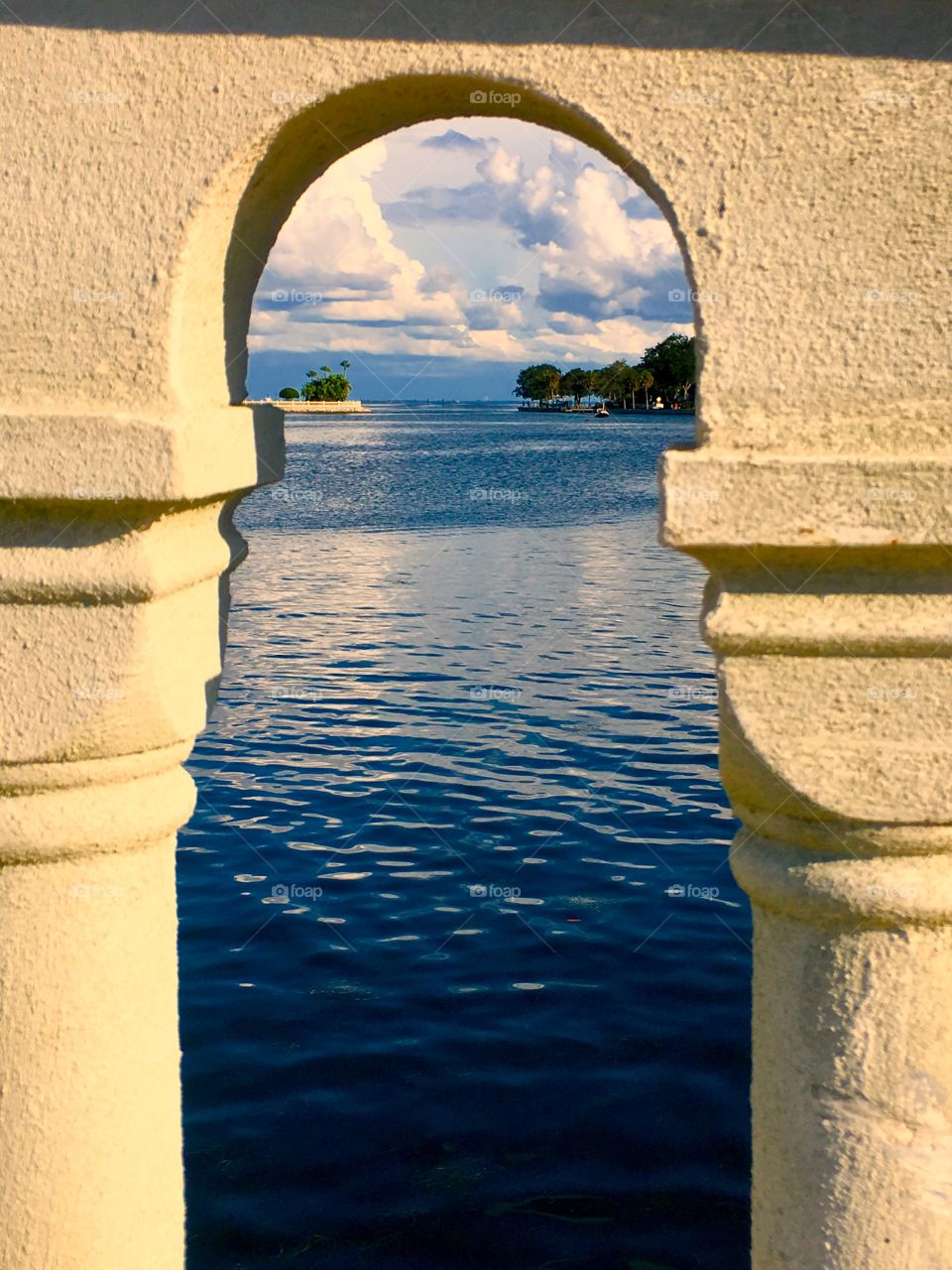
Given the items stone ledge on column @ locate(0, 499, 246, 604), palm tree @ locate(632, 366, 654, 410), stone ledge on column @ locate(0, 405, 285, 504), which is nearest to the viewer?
stone ledge on column @ locate(0, 405, 285, 504)

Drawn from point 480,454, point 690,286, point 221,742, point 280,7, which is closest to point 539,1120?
point 690,286

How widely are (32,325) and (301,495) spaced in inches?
2453

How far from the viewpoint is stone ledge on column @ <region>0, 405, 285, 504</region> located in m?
3.16

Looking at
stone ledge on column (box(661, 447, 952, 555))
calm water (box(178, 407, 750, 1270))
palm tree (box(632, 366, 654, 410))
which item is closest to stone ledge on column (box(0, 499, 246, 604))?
stone ledge on column (box(661, 447, 952, 555))

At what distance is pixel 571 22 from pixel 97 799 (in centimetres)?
233

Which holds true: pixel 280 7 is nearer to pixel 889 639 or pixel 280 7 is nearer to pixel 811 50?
pixel 811 50

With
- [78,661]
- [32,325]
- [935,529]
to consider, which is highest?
[32,325]

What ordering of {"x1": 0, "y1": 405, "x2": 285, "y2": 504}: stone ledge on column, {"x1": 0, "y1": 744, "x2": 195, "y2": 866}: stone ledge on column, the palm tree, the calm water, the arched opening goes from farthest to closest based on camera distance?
the palm tree < the calm water < the arched opening < {"x1": 0, "y1": 744, "x2": 195, "y2": 866}: stone ledge on column < {"x1": 0, "y1": 405, "x2": 285, "y2": 504}: stone ledge on column

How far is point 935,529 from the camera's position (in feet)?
9.86

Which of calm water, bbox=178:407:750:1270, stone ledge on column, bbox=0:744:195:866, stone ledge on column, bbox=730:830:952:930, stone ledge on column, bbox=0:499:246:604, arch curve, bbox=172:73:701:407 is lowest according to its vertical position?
calm water, bbox=178:407:750:1270

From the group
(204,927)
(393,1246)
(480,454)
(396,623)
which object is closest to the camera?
(393,1246)

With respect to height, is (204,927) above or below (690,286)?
below

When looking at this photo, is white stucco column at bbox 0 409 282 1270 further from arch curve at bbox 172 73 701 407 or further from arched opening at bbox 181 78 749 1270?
arched opening at bbox 181 78 749 1270

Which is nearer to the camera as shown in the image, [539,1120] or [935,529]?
[935,529]
